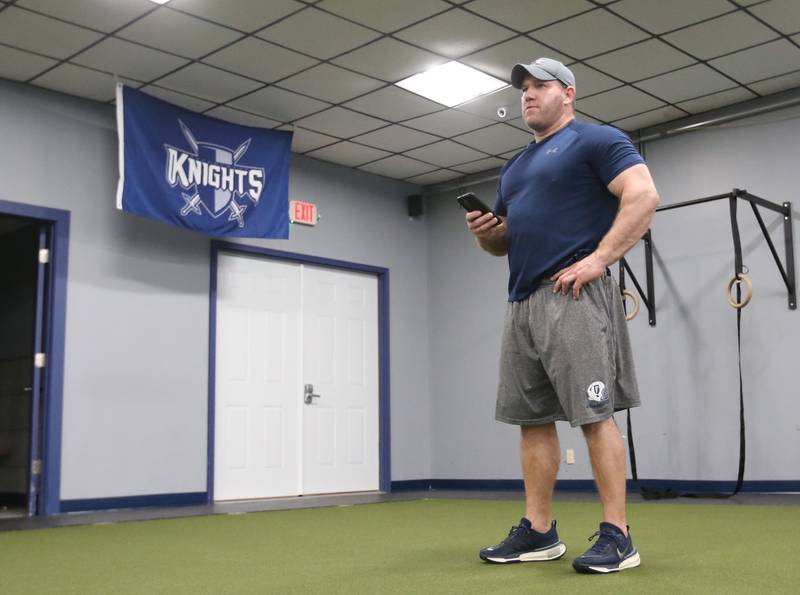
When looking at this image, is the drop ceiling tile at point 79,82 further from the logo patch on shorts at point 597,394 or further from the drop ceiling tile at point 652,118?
the logo patch on shorts at point 597,394

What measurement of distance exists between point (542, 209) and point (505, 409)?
24.0 inches

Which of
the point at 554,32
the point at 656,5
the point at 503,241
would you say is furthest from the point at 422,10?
the point at 503,241

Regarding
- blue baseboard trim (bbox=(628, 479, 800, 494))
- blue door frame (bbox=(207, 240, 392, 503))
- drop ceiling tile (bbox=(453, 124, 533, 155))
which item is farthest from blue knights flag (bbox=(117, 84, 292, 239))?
blue baseboard trim (bbox=(628, 479, 800, 494))

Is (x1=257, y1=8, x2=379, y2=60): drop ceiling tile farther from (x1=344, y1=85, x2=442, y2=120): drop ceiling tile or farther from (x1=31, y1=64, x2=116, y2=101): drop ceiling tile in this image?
(x1=31, y1=64, x2=116, y2=101): drop ceiling tile

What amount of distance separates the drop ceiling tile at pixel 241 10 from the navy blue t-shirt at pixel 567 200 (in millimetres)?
2766

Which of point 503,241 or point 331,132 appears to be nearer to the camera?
point 503,241

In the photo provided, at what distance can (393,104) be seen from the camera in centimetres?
648

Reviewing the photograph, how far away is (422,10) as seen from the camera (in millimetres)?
5062

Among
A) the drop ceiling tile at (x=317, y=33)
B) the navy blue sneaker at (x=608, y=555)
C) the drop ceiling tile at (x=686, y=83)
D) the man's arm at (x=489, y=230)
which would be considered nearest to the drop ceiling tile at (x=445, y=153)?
the drop ceiling tile at (x=686, y=83)

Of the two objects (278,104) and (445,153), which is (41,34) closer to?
(278,104)

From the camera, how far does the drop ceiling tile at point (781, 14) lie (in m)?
5.03

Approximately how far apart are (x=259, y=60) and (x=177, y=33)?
598 mm

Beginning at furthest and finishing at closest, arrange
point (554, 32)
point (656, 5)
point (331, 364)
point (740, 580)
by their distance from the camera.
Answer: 1. point (331, 364)
2. point (554, 32)
3. point (656, 5)
4. point (740, 580)

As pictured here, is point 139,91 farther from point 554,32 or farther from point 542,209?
point 542,209
